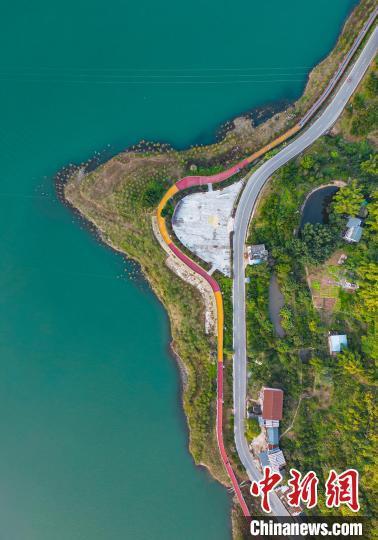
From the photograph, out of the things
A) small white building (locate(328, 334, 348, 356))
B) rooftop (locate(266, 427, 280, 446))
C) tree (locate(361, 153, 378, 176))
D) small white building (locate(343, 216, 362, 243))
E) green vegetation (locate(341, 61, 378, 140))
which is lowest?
rooftop (locate(266, 427, 280, 446))

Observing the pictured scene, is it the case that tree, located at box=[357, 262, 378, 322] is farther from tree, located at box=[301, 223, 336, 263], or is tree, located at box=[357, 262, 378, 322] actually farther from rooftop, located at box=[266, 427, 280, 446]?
rooftop, located at box=[266, 427, 280, 446]

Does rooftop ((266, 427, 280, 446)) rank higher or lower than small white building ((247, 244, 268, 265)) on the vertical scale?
lower

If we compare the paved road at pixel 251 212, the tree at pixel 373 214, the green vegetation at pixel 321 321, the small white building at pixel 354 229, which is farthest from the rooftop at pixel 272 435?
the tree at pixel 373 214

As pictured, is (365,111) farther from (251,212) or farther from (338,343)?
(338,343)

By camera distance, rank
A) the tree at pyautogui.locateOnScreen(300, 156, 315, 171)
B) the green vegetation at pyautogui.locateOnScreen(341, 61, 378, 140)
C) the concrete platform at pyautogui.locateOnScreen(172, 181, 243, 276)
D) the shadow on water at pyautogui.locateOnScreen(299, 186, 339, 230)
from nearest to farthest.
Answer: the tree at pyautogui.locateOnScreen(300, 156, 315, 171) < the green vegetation at pyautogui.locateOnScreen(341, 61, 378, 140) < the shadow on water at pyautogui.locateOnScreen(299, 186, 339, 230) < the concrete platform at pyautogui.locateOnScreen(172, 181, 243, 276)

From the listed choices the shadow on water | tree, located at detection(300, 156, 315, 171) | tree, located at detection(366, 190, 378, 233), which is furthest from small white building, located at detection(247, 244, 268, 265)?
tree, located at detection(366, 190, 378, 233)
